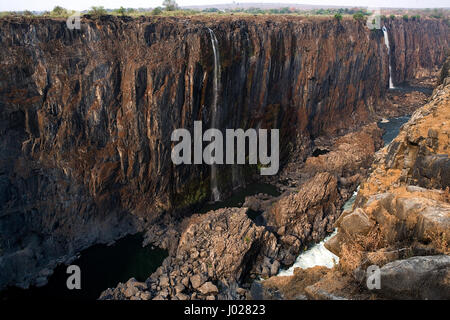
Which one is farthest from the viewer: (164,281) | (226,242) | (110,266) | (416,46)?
(416,46)

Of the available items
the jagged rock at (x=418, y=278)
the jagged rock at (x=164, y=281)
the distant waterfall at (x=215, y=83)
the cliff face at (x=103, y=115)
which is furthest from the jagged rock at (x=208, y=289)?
the jagged rock at (x=418, y=278)

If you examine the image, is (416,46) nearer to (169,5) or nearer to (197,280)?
(169,5)

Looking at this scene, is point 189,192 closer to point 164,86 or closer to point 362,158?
point 164,86

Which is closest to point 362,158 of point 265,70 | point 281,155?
point 281,155

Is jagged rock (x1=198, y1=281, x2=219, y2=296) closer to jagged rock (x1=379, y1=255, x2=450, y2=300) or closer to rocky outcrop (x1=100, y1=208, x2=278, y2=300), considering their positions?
rocky outcrop (x1=100, y1=208, x2=278, y2=300)

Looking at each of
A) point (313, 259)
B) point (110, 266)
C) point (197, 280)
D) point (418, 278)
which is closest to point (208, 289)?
point (197, 280)

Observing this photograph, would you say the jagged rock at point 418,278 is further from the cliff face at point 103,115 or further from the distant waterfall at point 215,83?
the distant waterfall at point 215,83

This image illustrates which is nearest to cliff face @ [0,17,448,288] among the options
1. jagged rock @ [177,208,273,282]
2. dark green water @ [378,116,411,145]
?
jagged rock @ [177,208,273,282]
